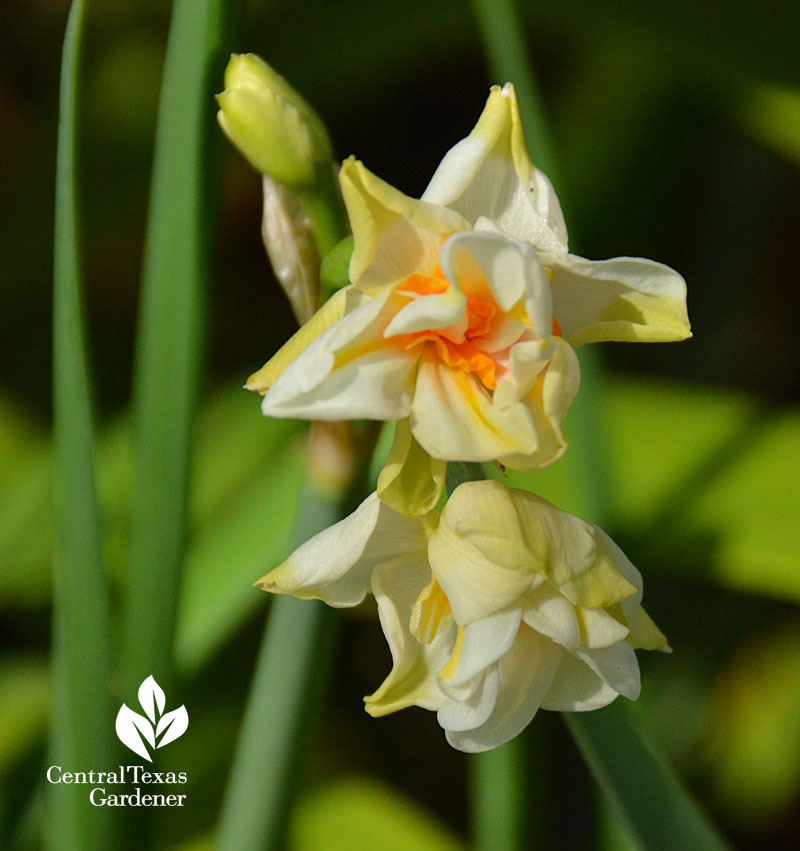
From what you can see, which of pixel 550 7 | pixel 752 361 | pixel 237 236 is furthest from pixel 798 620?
pixel 237 236

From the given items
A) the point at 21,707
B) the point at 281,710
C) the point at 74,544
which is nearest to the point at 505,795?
the point at 281,710

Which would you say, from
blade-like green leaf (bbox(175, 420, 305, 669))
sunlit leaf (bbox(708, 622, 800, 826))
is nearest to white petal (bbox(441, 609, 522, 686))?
blade-like green leaf (bbox(175, 420, 305, 669))

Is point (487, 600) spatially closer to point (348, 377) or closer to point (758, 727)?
point (348, 377)

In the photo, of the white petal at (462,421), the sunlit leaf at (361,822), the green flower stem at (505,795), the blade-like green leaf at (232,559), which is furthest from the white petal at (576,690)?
the sunlit leaf at (361,822)

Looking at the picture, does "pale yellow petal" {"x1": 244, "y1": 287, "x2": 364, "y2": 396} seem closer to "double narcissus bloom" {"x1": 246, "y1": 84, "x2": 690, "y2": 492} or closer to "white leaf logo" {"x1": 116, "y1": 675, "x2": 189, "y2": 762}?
"double narcissus bloom" {"x1": 246, "y1": 84, "x2": 690, "y2": 492}

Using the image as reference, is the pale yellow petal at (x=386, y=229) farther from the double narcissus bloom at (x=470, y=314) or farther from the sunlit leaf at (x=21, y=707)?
the sunlit leaf at (x=21, y=707)

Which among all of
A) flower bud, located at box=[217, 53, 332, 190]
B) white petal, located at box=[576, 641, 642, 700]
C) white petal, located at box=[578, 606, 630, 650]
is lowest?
white petal, located at box=[576, 641, 642, 700]

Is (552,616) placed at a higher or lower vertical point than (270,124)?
lower
